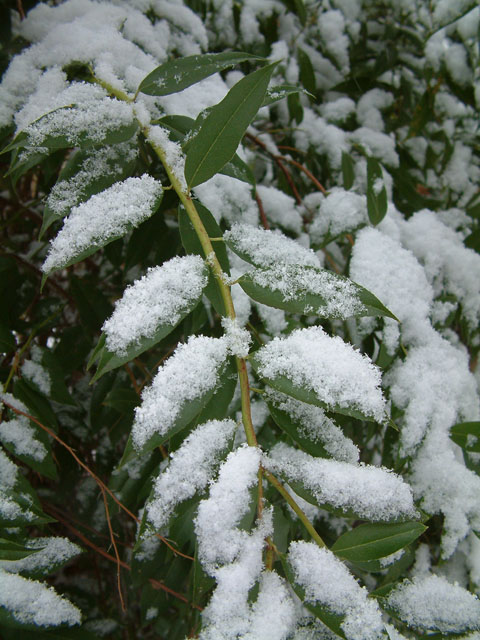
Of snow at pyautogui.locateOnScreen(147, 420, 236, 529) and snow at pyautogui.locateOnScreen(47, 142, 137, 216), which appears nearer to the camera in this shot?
snow at pyautogui.locateOnScreen(147, 420, 236, 529)

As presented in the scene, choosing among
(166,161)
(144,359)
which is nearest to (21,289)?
(144,359)

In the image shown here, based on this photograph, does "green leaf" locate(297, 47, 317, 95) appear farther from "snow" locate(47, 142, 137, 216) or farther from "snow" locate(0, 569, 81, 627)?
"snow" locate(0, 569, 81, 627)

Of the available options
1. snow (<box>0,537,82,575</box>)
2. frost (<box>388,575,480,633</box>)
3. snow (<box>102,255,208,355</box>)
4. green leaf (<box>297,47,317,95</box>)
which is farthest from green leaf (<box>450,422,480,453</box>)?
green leaf (<box>297,47,317,95</box>)

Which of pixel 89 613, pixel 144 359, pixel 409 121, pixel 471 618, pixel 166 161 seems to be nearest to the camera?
pixel 471 618

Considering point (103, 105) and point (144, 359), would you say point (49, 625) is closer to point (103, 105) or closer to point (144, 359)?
point (144, 359)

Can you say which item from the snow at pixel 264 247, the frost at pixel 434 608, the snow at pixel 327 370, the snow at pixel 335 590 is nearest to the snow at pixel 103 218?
the snow at pixel 264 247
